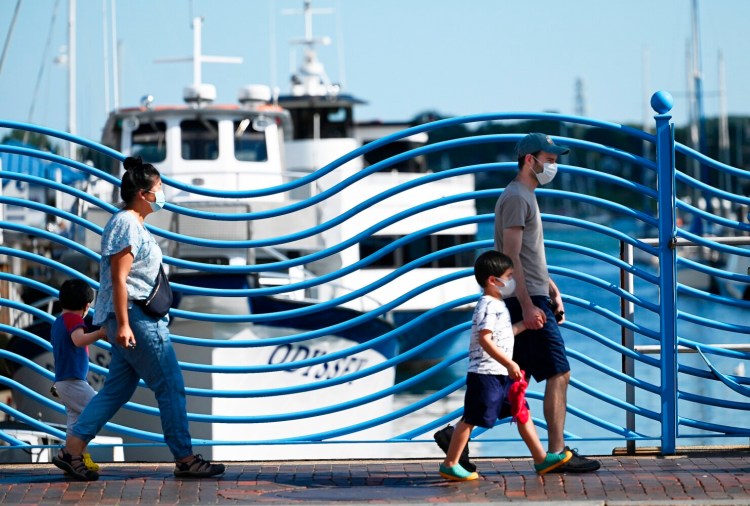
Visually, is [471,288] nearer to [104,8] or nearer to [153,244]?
[104,8]

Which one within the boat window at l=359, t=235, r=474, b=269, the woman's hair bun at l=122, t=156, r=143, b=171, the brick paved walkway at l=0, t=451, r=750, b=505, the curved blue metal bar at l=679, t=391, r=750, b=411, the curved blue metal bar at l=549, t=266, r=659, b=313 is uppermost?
the woman's hair bun at l=122, t=156, r=143, b=171

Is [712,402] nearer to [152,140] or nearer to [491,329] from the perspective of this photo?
[491,329]

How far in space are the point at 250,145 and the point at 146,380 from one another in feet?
42.1

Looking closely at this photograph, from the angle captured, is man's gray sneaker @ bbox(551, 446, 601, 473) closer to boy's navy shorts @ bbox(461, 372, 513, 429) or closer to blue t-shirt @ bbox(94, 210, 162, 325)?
boy's navy shorts @ bbox(461, 372, 513, 429)

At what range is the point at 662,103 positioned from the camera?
658cm

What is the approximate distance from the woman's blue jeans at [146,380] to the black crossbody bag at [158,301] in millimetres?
31

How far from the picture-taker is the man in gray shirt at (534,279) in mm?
5961

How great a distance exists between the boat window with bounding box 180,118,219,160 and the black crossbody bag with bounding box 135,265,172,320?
1262 cm

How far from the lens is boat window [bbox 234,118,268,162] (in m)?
18.6

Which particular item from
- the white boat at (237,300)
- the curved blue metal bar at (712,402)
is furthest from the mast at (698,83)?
the curved blue metal bar at (712,402)

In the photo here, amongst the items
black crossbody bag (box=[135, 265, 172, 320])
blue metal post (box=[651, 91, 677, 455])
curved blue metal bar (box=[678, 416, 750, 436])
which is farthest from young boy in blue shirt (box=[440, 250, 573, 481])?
black crossbody bag (box=[135, 265, 172, 320])

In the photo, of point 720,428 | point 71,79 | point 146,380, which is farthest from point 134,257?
point 71,79

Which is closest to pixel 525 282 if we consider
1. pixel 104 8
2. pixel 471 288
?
pixel 471 288

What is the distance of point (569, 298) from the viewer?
6.88 meters
